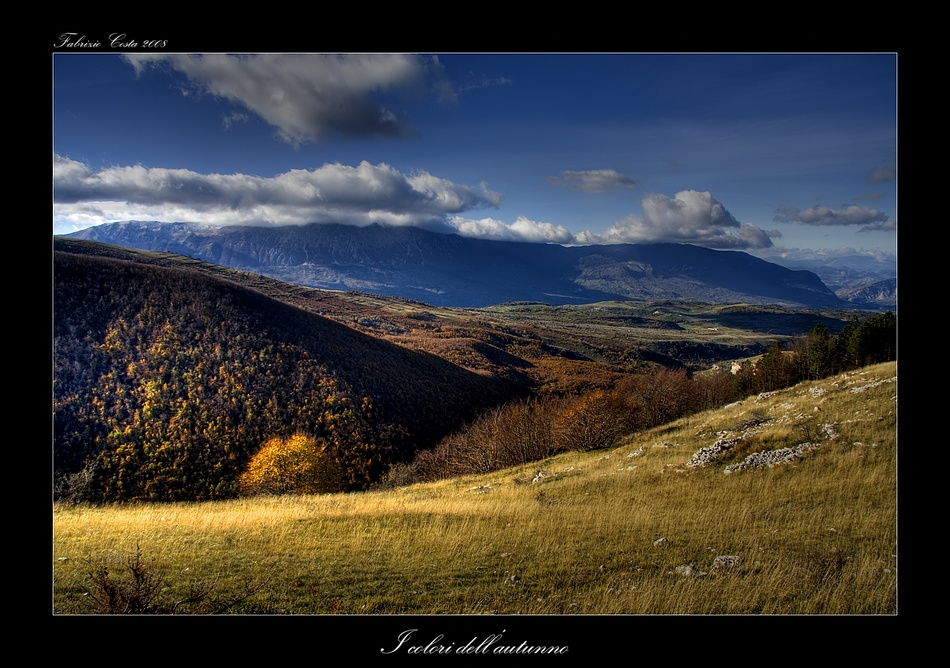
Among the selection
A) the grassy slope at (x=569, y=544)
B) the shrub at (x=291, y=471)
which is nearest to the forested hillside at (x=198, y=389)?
the shrub at (x=291, y=471)

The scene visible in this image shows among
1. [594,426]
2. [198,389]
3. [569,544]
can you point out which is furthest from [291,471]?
[569,544]

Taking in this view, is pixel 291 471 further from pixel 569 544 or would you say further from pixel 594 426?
pixel 569 544

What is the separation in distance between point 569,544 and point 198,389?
25993mm

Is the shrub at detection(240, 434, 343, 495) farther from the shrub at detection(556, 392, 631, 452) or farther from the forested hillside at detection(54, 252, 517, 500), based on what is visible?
the shrub at detection(556, 392, 631, 452)

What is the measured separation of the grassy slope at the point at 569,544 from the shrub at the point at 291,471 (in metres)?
9.82

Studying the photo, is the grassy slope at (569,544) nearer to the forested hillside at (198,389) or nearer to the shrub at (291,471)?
the shrub at (291,471)

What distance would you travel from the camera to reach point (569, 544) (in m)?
8.91

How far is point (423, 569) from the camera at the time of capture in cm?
832

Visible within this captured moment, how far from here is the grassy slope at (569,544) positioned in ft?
24.9
